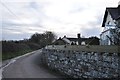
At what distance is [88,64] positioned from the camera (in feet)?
41.3

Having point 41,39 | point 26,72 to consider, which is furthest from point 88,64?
point 41,39

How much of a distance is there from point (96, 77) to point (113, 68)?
4.86 feet

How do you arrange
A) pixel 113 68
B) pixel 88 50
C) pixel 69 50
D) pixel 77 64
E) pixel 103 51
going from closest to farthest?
1. pixel 113 68
2. pixel 103 51
3. pixel 88 50
4. pixel 77 64
5. pixel 69 50

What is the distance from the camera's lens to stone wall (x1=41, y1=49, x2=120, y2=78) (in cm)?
1039

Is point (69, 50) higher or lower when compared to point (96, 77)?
higher

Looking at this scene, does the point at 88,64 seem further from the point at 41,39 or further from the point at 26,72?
the point at 41,39

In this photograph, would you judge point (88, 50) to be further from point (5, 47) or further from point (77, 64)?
point (5, 47)

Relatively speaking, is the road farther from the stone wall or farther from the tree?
the tree

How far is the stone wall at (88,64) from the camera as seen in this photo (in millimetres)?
10387

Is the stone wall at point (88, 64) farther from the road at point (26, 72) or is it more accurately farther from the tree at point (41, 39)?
the tree at point (41, 39)

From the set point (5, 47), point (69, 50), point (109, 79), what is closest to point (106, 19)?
point (5, 47)

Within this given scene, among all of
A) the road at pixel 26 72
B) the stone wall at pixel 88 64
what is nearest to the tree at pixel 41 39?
the road at pixel 26 72

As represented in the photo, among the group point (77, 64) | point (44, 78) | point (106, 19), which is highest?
point (106, 19)

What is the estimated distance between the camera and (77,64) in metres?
14.2
